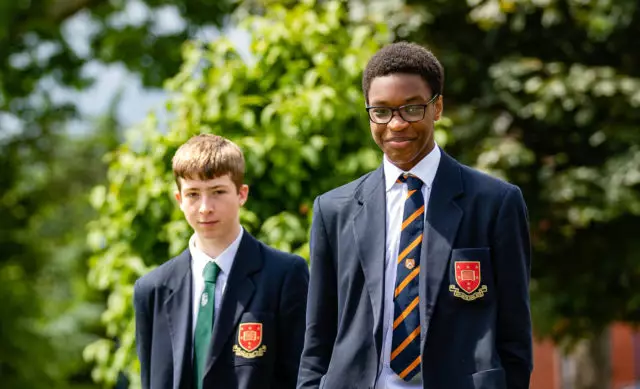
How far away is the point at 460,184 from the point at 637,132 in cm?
722

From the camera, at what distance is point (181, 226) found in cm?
566

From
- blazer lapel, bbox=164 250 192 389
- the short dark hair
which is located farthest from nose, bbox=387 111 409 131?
blazer lapel, bbox=164 250 192 389

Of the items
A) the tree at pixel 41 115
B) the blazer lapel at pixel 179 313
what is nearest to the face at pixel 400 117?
the blazer lapel at pixel 179 313

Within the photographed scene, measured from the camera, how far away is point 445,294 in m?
3.33

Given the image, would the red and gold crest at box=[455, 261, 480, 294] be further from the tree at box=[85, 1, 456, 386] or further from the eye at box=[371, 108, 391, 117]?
the tree at box=[85, 1, 456, 386]

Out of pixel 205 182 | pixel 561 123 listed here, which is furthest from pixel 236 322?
pixel 561 123

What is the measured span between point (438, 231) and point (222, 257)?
3.39 feet

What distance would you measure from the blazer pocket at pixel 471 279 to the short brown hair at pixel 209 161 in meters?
1.06

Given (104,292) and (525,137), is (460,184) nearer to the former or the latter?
(525,137)

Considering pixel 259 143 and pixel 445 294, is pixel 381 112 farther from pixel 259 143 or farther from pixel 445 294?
pixel 259 143

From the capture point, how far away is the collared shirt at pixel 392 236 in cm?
337

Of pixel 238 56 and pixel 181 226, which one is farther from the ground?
pixel 238 56

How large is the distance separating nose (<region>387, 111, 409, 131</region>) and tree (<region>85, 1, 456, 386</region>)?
223cm

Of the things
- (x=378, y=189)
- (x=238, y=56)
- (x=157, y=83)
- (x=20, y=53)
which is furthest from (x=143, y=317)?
(x=20, y=53)
